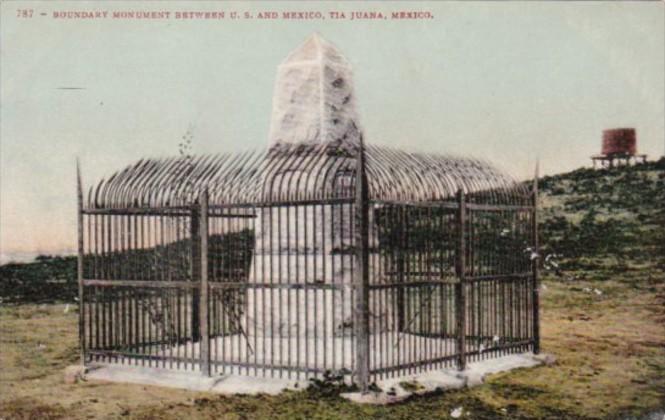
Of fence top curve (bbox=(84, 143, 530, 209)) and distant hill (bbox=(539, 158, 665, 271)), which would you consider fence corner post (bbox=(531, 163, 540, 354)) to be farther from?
distant hill (bbox=(539, 158, 665, 271))

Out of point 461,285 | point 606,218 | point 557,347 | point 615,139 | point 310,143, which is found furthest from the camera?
point 615,139

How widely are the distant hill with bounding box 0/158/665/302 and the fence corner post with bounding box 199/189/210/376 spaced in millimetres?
10063

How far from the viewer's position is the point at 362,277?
865cm

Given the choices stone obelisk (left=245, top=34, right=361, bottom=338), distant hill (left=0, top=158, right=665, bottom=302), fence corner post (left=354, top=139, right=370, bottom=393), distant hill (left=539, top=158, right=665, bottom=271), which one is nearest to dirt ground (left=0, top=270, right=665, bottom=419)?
fence corner post (left=354, top=139, right=370, bottom=393)

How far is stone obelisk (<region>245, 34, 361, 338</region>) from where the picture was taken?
1062 centimetres

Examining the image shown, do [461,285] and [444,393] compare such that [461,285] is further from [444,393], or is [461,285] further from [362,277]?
[362,277]

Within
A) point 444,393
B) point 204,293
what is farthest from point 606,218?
point 204,293

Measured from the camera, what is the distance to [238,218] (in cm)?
1150

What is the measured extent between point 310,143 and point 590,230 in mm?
15490

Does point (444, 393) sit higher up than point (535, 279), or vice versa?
point (535, 279)

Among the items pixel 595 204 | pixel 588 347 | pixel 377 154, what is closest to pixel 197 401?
pixel 377 154

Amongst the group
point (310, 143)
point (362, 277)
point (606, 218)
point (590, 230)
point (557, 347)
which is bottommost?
point (557, 347)

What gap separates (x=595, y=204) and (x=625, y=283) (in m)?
6.56

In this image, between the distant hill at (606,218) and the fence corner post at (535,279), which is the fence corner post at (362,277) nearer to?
the fence corner post at (535,279)
